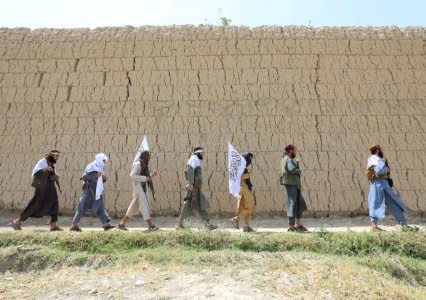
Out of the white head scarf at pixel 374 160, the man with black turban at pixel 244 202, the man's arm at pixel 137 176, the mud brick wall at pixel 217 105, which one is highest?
the mud brick wall at pixel 217 105

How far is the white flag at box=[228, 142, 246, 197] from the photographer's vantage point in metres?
7.42

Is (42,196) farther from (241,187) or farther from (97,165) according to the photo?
(241,187)

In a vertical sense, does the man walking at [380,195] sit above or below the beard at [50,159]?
below

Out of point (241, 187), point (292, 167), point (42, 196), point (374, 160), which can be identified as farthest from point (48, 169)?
point (374, 160)

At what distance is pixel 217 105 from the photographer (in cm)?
962

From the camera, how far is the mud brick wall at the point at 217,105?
8969mm

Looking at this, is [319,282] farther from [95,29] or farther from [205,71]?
[95,29]

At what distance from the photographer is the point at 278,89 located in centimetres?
970

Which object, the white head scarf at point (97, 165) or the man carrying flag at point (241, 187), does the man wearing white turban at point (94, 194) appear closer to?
the white head scarf at point (97, 165)

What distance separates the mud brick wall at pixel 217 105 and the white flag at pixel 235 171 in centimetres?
141

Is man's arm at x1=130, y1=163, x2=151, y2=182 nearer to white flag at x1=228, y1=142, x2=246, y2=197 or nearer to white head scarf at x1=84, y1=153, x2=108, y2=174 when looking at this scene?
white head scarf at x1=84, y1=153, x2=108, y2=174

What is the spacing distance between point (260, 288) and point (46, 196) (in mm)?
3938

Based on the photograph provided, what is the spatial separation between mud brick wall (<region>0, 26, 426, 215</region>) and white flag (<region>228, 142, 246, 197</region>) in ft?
4.63

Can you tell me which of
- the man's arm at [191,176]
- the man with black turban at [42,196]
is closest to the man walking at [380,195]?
the man's arm at [191,176]
